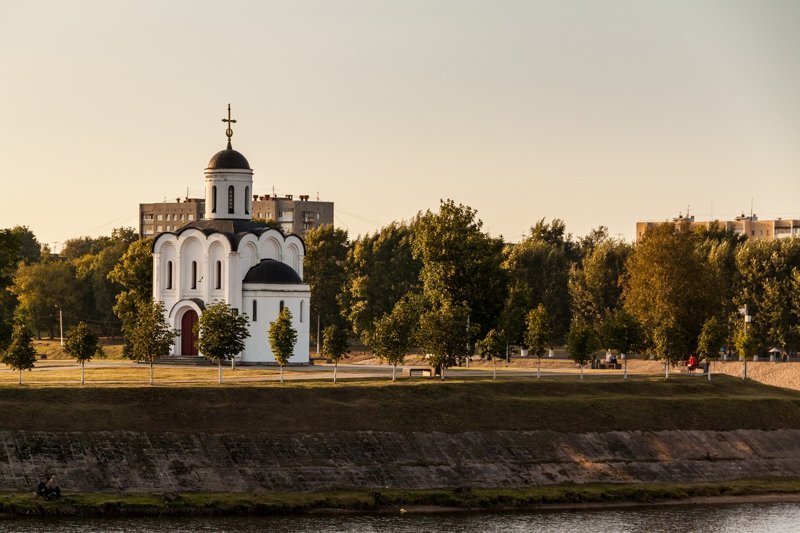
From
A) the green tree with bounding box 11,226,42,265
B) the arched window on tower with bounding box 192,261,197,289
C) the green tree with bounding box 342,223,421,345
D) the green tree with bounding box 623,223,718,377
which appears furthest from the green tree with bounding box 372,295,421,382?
the green tree with bounding box 11,226,42,265

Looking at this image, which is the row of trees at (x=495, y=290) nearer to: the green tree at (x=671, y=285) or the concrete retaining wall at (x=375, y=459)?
the green tree at (x=671, y=285)

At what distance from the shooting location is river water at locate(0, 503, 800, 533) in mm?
61812

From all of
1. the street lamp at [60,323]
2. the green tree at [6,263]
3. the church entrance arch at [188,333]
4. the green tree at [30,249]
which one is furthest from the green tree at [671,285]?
the green tree at [30,249]

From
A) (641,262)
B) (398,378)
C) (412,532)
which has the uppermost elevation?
(641,262)

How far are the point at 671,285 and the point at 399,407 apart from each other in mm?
44803

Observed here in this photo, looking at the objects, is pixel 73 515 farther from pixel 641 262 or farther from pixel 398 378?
pixel 641 262

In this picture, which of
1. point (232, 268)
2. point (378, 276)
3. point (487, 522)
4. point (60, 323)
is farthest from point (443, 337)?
point (60, 323)

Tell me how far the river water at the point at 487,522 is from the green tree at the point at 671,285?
46.4 m

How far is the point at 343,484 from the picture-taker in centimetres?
7175

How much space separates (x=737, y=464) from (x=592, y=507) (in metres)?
14.9

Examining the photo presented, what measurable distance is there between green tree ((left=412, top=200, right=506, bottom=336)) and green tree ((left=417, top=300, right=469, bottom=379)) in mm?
7371

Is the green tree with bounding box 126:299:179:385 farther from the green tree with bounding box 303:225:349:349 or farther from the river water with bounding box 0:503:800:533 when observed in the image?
the green tree with bounding box 303:225:349:349

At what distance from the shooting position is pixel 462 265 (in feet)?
344

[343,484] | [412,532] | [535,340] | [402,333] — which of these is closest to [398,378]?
[402,333]
